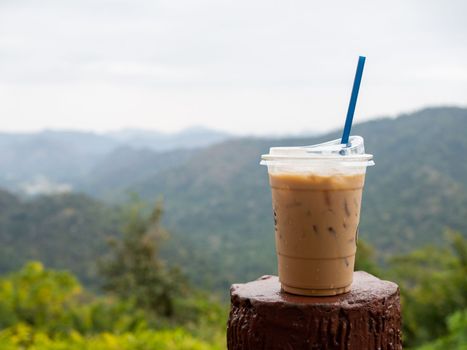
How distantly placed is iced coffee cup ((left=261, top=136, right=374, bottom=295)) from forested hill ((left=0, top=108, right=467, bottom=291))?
15.5 meters

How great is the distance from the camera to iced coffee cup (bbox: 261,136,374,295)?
143 cm

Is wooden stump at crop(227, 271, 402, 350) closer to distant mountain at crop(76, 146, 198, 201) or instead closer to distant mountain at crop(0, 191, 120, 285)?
distant mountain at crop(0, 191, 120, 285)

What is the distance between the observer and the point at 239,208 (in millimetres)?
48031

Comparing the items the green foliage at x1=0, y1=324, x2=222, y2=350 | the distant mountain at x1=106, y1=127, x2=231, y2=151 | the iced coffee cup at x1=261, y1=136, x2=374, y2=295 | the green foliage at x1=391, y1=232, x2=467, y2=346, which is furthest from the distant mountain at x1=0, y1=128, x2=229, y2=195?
the iced coffee cup at x1=261, y1=136, x2=374, y2=295

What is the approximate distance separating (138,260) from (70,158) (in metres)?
72.6

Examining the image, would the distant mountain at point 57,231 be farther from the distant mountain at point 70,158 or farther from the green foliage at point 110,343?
the distant mountain at point 70,158

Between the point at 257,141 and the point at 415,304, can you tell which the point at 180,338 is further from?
the point at 257,141

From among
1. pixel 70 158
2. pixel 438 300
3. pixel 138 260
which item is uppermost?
pixel 70 158

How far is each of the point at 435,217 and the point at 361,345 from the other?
1278 inches

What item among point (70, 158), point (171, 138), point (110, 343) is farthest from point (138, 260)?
point (171, 138)

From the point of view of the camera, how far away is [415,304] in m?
11.3

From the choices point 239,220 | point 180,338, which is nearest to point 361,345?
point 180,338

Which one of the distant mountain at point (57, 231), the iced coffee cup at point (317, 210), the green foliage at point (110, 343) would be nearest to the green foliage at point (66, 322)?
the green foliage at point (110, 343)

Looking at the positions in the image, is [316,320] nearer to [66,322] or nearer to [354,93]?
[354,93]
